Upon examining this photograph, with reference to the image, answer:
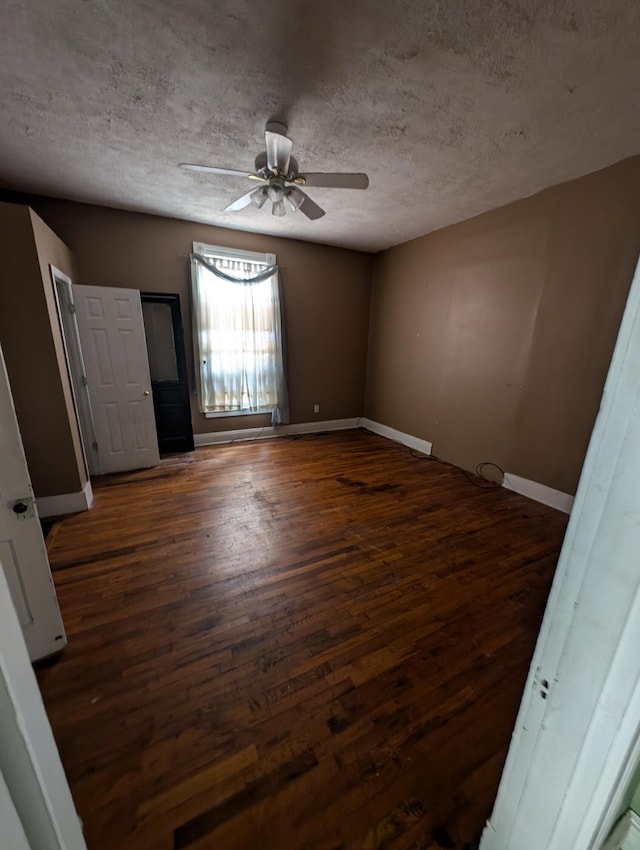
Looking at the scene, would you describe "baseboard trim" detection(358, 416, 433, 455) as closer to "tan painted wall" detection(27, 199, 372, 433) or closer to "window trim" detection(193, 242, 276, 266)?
"tan painted wall" detection(27, 199, 372, 433)

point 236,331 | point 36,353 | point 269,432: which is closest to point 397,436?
point 269,432

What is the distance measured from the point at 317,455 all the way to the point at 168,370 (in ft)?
7.06

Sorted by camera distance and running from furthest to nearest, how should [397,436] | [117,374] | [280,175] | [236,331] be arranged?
[397,436] → [236,331] → [117,374] → [280,175]

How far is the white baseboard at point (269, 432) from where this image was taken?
434 cm

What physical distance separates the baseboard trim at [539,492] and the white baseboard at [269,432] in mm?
2622

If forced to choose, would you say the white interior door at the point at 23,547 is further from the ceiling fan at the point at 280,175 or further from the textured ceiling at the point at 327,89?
the ceiling fan at the point at 280,175

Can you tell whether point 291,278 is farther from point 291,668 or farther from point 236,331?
point 291,668

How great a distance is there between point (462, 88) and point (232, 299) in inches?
120

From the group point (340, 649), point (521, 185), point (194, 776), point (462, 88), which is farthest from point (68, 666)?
point (521, 185)

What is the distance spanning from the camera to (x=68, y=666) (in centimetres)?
143

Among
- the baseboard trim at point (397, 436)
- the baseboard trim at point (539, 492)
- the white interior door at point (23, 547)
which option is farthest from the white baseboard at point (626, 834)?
the baseboard trim at point (397, 436)

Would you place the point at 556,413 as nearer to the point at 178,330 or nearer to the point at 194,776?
the point at 194,776

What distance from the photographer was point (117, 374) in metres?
3.30

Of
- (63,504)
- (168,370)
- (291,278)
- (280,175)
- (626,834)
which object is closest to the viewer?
(626,834)
